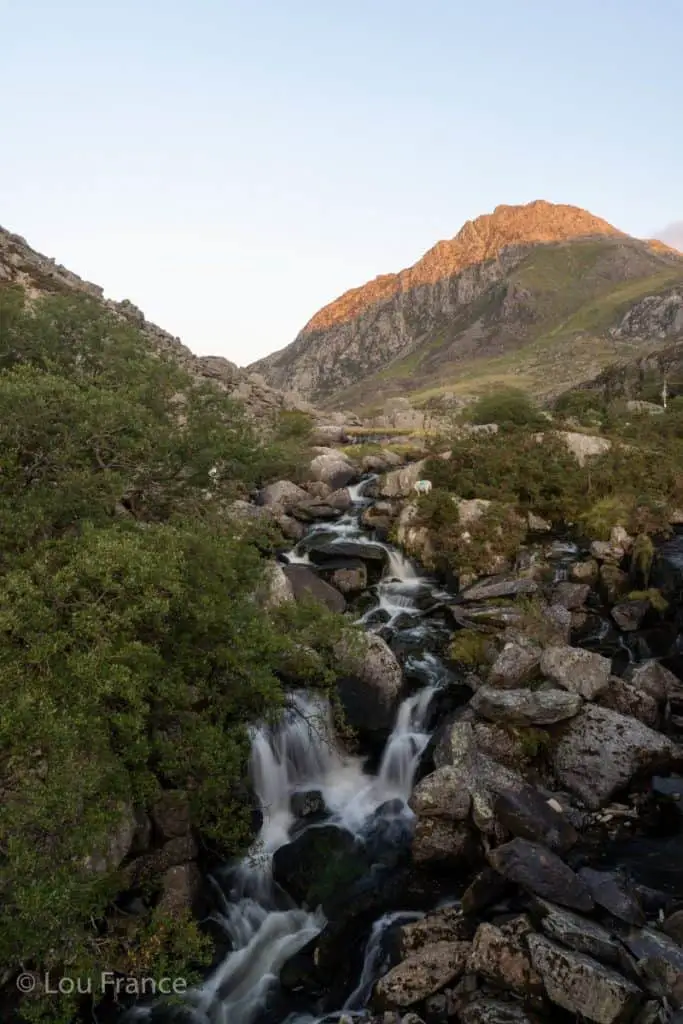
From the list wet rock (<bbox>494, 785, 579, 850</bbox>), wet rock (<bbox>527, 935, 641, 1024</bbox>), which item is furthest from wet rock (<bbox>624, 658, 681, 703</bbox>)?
wet rock (<bbox>527, 935, 641, 1024</bbox>)

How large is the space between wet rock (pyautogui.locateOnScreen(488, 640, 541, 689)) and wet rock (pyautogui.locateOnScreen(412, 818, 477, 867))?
6323 millimetres

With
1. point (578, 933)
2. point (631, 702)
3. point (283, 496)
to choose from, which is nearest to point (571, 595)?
point (631, 702)

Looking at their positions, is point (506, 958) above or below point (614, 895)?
above

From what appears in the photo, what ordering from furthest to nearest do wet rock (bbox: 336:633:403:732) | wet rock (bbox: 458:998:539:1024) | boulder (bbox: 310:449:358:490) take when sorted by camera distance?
boulder (bbox: 310:449:358:490) → wet rock (bbox: 336:633:403:732) → wet rock (bbox: 458:998:539:1024)

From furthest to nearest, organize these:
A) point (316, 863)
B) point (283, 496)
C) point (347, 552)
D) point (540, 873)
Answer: point (283, 496) → point (347, 552) → point (316, 863) → point (540, 873)

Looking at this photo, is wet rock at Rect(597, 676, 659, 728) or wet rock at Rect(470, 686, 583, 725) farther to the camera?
wet rock at Rect(597, 676, 659, 728)

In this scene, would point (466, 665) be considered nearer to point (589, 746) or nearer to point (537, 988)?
point (589, 746)

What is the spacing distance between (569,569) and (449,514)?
793cm

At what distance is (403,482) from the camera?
48906 millimetres

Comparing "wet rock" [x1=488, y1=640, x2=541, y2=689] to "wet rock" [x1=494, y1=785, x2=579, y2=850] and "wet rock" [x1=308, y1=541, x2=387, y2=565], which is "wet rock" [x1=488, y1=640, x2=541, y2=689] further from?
"wet rock" [x1=308, y1=541, x2=387, y2=565]

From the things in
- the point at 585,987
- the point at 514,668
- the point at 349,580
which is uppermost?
the point at 349,580

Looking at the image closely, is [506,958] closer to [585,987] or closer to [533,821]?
[585,987]

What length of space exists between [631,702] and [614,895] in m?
8.36

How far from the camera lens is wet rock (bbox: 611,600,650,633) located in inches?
1114
